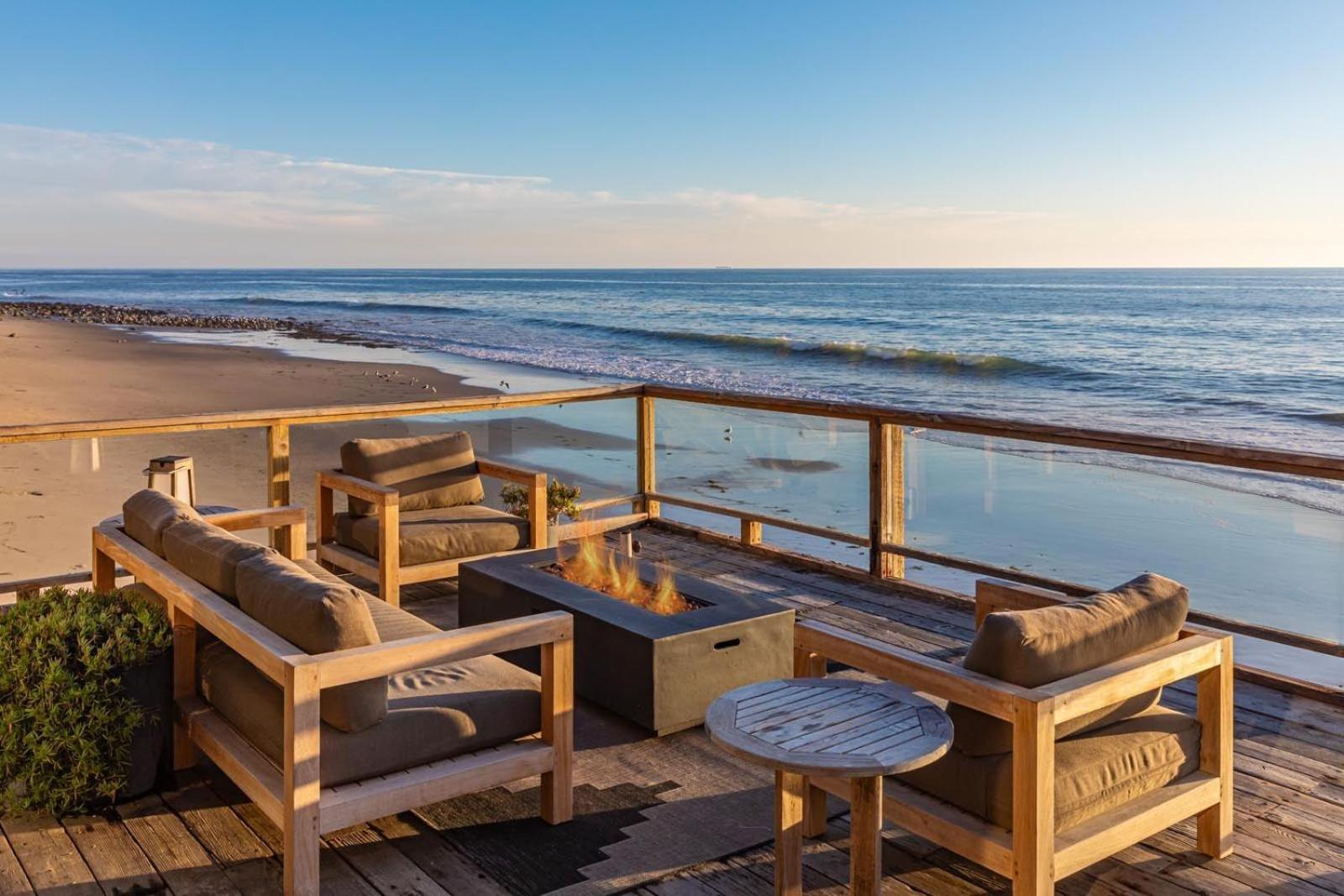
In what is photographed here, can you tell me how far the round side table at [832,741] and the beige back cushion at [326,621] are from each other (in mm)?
891

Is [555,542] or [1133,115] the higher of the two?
[1133,115]

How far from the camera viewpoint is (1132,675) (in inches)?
92.7

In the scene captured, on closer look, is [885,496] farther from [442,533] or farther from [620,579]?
[442,533]

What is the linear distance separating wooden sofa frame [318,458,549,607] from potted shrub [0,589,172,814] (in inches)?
63.8

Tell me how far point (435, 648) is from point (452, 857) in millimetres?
582

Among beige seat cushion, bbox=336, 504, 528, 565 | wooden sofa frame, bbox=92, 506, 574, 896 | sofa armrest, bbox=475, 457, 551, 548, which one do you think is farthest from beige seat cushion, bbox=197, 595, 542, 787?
sofa armrest, bbox=475, 457, 551, 548

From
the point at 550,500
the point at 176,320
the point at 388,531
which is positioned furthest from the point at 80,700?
the point at 176,320

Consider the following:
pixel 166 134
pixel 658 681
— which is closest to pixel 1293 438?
pixel 658 681

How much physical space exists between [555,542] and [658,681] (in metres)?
2.31

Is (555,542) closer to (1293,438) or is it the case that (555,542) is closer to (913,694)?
(913,694)

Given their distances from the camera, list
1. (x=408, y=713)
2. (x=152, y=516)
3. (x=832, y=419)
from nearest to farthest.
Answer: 1. (x=408, y=713)
2. (x=152, y=516)
3. (x=832, y=419)

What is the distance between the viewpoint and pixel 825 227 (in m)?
34.0

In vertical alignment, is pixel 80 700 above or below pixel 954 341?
below

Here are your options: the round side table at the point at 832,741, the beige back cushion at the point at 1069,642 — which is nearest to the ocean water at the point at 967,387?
the beige back cushion at the point at 1069,642
